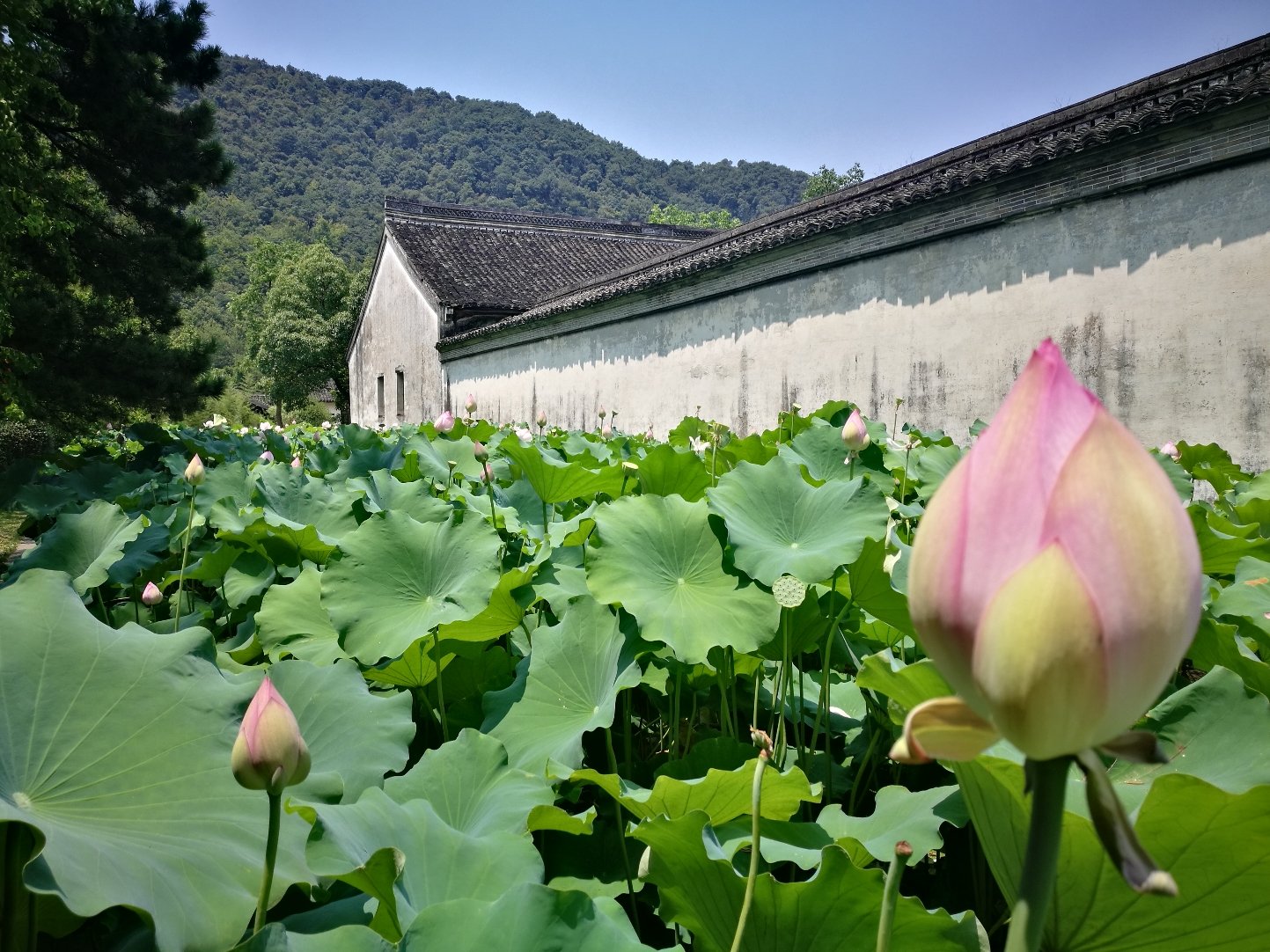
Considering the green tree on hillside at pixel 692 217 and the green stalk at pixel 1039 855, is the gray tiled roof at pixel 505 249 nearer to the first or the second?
the green stalk at pixel 1039 855

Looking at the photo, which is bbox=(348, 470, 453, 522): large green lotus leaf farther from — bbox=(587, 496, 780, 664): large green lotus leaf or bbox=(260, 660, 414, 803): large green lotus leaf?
bbox=(260, 660, 414, 803): large green lotus leaf

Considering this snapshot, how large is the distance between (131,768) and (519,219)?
1933 centimetres

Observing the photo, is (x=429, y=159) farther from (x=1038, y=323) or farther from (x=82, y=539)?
(x=82, y=539)

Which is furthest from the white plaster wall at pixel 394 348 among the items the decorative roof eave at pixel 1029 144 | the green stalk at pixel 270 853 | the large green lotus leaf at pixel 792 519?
the green stalk at pixel 270 853

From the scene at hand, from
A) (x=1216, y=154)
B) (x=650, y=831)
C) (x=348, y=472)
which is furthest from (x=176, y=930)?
(x=1216, y=154)

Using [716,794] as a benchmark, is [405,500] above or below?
above

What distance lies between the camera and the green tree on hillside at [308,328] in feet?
76.9

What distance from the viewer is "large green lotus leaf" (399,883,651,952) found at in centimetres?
45

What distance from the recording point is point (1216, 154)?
4.30 m

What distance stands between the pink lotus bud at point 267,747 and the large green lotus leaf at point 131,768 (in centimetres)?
10

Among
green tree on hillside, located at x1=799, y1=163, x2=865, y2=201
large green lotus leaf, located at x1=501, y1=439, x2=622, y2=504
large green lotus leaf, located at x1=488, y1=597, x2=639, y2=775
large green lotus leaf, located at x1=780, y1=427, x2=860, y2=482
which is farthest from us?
green tree on hillside, located at x1=799, y1=163, x2=865, y2=201

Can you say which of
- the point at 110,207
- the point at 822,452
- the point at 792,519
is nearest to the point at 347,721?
the point at 792,519

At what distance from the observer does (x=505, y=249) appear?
58.8 feet

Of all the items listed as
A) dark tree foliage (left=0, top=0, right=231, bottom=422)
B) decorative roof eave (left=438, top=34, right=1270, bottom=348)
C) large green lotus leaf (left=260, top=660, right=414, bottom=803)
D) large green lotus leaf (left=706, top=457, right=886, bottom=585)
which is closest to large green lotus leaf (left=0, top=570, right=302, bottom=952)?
large green lotus leaf (left=260, top=660, right=414, bottom=803)
